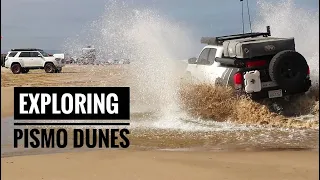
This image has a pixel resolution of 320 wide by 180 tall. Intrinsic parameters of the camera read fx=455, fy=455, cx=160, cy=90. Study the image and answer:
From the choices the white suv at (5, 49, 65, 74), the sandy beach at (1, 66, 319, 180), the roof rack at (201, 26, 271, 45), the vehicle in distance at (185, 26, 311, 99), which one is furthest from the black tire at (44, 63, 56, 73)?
the sandy beach at (1, 66, 319, 180)

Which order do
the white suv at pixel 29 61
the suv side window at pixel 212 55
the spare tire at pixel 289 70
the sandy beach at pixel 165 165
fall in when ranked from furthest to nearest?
the white suv at pixel 29 61
the suv side window at pixel 212 55
the spare tire at pixel 289 70
the sandy beach at pixel 165 165

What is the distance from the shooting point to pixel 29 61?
28281mm

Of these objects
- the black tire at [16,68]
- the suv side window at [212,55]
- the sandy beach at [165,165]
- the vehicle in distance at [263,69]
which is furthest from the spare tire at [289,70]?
the black tire at [16,68]

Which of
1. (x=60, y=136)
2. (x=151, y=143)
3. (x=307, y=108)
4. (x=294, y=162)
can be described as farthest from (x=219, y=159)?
(x=307, y=108)

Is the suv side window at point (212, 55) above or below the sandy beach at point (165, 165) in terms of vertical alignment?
above

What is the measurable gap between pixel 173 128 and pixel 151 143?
169 cm

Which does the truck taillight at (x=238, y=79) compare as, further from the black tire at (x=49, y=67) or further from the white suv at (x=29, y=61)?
the black tire at (x=49, y=67)

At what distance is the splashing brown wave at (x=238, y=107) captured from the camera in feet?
35.0

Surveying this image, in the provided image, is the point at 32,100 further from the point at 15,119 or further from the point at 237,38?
the point at 237,38

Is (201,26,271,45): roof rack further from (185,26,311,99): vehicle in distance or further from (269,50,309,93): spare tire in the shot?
(269,50,309,93): spare tire

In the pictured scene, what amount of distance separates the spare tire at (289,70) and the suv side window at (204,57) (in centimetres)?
209

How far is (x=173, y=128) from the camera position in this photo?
10.5m

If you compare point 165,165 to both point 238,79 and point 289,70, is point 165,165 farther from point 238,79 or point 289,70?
point 289,70

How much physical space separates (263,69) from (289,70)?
0.60 m
